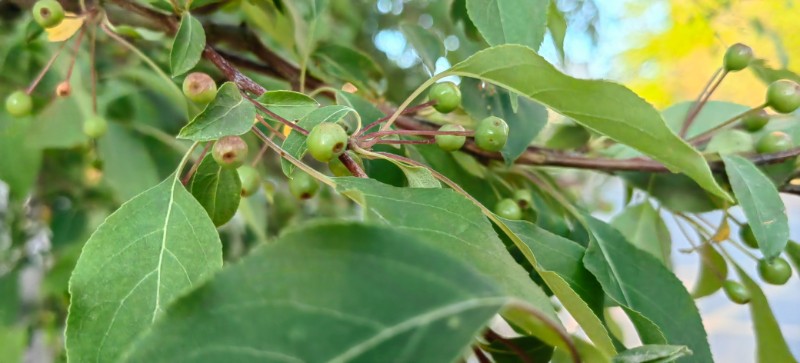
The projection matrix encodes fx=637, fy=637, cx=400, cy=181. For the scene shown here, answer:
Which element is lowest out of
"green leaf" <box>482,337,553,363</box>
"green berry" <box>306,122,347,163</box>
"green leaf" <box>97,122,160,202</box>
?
"green leaf" <box>97,122,160,202</box>

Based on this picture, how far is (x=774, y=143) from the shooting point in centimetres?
43

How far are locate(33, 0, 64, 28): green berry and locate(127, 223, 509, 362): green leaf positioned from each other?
300 mm

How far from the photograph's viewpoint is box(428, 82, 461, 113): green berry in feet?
1.23

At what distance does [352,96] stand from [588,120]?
157 mm

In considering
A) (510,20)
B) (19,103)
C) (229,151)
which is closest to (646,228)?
(510,20)

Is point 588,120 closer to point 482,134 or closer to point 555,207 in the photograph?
point 482,134

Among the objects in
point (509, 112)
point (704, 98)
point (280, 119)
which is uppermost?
point (704, 98)

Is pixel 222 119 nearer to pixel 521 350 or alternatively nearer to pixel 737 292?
pixel 521 350

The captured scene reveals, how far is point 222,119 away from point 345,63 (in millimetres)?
262

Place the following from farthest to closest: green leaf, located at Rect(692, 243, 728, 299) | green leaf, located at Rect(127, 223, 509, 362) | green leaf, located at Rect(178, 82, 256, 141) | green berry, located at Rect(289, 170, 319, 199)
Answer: green leaf, located at Rect(692, 243, 728, 299) → green berry, located at Rect(289, 170, 319, 199) → green leaf, located at Rect(178, 82, 256, 141) → green leaf, located at Rect(127, 223, 509, 362)

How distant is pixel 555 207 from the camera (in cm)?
47

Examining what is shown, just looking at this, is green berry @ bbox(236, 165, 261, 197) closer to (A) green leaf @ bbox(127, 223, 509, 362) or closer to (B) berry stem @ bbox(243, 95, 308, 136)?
(B) berry stem @ bbox(243, 95, 308, 136)

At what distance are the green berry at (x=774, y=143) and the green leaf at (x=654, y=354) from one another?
0.24 meters

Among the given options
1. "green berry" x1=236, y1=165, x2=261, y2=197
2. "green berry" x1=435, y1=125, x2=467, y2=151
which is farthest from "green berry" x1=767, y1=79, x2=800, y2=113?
"green berry" x1=236, y1=165, x2=261, y2=197
